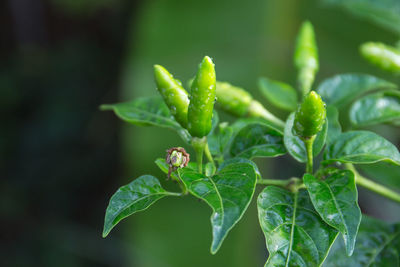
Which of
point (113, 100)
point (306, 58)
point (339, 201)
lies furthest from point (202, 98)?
point (113, 100)

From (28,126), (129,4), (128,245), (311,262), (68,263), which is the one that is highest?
(311,262)

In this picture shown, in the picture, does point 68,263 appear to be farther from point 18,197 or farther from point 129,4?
point 129,4

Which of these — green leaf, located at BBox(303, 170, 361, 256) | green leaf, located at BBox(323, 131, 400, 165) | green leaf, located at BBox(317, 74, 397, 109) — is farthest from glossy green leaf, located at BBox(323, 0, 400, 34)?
green leaf, located at BBox(303, 170, 361, 256)

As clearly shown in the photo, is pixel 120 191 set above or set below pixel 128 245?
above

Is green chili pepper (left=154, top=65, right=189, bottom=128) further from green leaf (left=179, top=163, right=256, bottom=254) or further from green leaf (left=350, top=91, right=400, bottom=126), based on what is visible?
green leaf (left=350, top=91, right=400, bottom=126)

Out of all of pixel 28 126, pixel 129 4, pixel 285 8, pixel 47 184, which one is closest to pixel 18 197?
pixel 47 184

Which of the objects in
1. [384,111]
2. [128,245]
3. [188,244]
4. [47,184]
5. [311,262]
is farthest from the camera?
[47,184]
